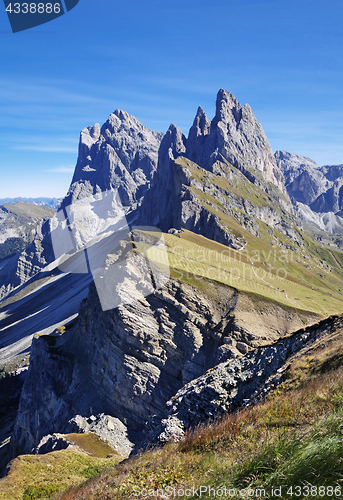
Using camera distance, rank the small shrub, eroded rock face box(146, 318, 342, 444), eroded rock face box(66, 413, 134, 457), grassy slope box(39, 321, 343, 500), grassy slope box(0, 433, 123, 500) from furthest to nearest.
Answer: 1. eroded rock face box(66, 413, 134, 457)
2. grassy slope box(0, 433, 123, 500)
3. the small shrub
4. eroded rock face box(146, 318, 342, 444)
5. grassy slope box(39, 321, 343, 500)

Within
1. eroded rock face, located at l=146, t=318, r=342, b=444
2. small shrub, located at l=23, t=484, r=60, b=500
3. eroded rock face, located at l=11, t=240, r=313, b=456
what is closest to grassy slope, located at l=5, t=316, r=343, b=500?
eroded rock face, located at l=146, t=318, r=342, b=444

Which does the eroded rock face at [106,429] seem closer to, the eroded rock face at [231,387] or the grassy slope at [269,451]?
the eroded rock face at [231,387]

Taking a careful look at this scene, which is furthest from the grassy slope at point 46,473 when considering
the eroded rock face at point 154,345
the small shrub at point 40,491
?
the eroded rock face at point 154,345

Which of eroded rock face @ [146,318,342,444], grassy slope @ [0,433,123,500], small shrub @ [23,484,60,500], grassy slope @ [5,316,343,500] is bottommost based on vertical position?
grassy slope @ [0,433,123,500]

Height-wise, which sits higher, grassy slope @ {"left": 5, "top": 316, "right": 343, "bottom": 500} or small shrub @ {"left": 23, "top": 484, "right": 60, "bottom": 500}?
grassy slope @ {"left": 5, "top": 316, "right": 343, "bottom": 500}

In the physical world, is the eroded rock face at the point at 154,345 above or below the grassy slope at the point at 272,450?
below

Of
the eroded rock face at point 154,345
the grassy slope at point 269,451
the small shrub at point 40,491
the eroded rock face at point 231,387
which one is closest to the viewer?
Answer: the grassy slope at point 269,451

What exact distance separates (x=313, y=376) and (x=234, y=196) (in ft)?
546

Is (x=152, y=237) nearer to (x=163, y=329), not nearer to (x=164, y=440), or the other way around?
(x=163, y=329)

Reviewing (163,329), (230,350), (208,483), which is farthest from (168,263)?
(208,483)

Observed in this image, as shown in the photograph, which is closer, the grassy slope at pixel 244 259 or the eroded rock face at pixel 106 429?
the eroded rock face at pixel 106 429

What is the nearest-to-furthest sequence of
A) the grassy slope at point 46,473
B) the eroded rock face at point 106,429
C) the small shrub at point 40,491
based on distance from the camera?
1. the small shrub at point 40,491
2. the grassy slope at point 46,473
3. the eroded rock face at point 106,429

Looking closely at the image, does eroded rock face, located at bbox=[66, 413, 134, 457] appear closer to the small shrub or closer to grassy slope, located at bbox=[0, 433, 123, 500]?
grassy slope, located at bbox=[0, 433, 123, 500]

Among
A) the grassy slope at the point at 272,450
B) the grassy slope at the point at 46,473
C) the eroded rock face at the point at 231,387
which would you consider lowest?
the grassy slope at the point at 46,473
